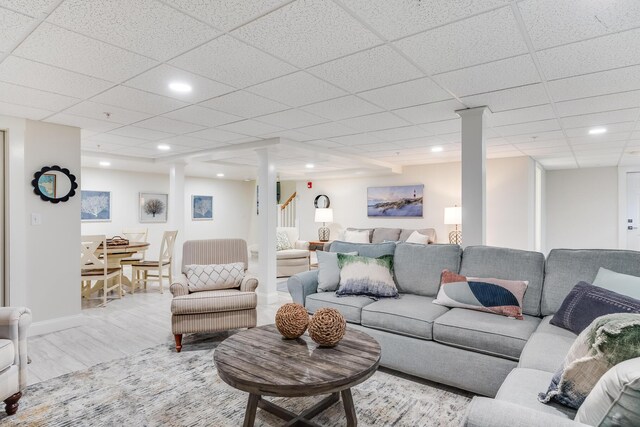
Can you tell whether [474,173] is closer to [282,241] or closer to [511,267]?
[511,267]

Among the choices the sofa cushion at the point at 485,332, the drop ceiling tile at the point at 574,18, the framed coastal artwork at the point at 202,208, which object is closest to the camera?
the drop ceiling tile at the point at 574,18

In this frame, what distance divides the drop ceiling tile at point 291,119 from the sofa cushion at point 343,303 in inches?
69.1

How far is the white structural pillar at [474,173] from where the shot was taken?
3393mm

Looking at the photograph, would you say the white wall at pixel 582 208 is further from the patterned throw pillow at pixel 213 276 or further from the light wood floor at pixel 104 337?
the patterned throw pillow at pixel 213 276

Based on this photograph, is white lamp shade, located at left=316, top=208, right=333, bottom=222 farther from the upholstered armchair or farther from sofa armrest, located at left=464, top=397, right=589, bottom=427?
sofa armrest, located at left=464, top=397, right=589, bottom=427

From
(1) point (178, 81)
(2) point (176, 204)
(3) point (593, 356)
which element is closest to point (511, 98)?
(3) point (593, 356)

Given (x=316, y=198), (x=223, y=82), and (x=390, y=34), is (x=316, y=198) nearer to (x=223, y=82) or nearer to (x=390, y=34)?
(x=223, y=82)

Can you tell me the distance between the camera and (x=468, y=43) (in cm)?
209

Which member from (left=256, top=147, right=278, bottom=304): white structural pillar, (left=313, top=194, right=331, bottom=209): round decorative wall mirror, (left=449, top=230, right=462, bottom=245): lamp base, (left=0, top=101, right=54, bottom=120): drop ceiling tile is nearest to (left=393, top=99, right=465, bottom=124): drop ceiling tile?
(left=256, top=147, right=278, bottom=304): white structural pillar

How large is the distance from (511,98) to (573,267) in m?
1.45

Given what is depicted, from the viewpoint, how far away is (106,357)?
313cm

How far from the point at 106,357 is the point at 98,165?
16.7 feet

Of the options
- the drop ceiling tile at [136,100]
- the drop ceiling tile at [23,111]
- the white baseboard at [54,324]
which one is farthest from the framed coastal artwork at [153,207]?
the drop ceiling tile at [136,100]

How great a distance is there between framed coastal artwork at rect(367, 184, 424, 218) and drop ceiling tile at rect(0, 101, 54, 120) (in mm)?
5973
